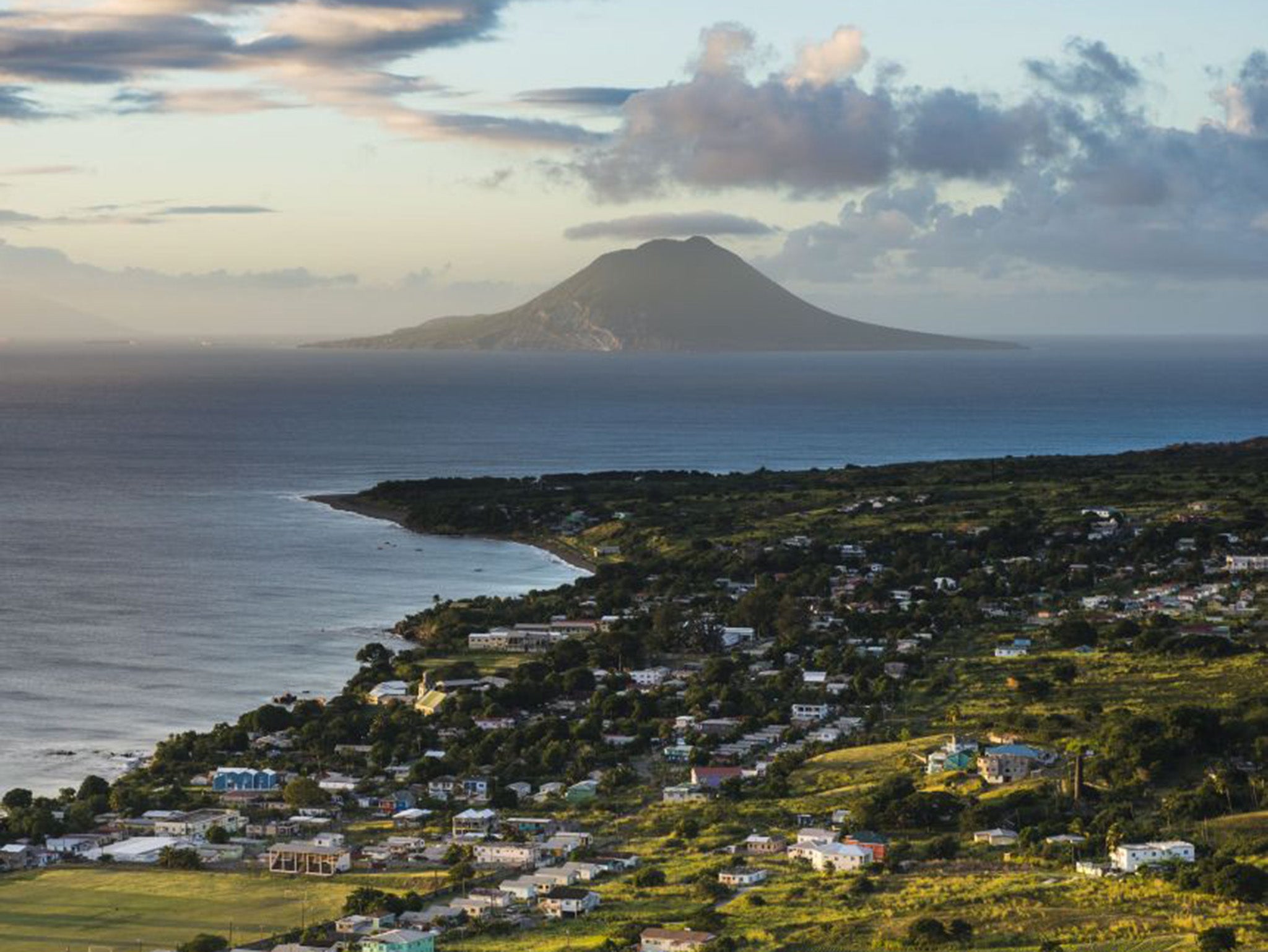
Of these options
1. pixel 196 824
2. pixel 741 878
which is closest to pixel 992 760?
pixel 741 878

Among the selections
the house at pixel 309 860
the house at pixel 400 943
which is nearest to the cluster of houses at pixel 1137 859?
the house at pixel 400 943

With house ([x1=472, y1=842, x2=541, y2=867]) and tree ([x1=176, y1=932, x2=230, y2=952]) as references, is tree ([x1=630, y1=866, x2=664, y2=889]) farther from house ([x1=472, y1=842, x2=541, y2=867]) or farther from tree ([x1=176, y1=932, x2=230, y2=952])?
tree ([x1=176, y1=932, x2=230, y2=952])

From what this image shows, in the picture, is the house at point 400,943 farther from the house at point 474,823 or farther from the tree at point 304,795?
the tree at point 304,795

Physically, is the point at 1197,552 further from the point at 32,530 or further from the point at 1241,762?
the point at 32,530

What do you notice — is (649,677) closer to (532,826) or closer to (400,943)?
(532,826)

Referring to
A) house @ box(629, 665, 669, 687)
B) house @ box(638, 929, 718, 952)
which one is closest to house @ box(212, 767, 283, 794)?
house @ box(629, 665, 669, 687)

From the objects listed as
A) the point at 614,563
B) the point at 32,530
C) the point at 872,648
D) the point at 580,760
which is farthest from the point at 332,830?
the point at 32,530
